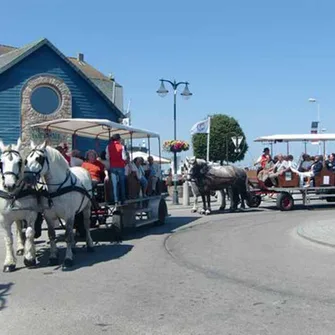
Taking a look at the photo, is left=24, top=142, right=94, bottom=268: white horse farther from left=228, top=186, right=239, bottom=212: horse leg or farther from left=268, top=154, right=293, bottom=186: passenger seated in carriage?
left=268, top=154, right=293, bottom=186: passenger seated in carriage

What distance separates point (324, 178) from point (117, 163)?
32.7 feet

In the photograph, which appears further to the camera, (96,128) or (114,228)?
(96,128)

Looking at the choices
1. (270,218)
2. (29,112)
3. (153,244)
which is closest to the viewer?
(153,244)

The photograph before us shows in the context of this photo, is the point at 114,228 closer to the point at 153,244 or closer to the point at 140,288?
the point at 153,244

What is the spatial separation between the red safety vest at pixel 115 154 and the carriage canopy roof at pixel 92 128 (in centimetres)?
51

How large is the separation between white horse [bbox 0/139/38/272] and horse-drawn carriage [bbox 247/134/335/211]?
1184cm

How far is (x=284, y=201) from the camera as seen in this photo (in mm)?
19359

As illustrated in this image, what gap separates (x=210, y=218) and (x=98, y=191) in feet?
19.2

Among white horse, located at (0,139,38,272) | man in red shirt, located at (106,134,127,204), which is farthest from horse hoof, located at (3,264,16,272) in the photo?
man in red shirt, located at (106,134,127,204)

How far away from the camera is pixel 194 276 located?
8.41 meters

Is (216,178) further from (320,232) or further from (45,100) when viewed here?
(45,100)

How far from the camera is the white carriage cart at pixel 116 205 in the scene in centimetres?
1239

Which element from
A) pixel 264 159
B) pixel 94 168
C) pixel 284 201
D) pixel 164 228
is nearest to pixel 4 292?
pixel 94 168

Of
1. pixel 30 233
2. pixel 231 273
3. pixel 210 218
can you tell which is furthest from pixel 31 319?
pixel 210 218
